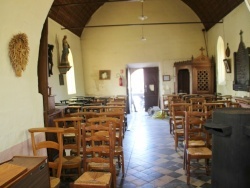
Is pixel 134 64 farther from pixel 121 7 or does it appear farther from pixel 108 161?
pixel 108 161

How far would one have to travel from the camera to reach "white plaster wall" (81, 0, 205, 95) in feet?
32.4

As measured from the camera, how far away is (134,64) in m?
10.4

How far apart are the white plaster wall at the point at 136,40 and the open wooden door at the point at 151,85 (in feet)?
2.48

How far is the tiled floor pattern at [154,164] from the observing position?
333 cm

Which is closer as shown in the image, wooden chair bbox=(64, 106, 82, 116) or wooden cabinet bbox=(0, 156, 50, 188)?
wooden cabinet bbox=(0, 156, 50, 188)

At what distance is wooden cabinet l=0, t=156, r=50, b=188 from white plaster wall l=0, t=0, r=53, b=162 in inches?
20.5

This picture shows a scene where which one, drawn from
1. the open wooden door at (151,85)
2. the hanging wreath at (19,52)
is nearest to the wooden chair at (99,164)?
A: the hanging wreath at (19,52)

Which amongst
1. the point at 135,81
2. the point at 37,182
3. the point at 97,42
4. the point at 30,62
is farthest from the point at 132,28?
the point at 37,182

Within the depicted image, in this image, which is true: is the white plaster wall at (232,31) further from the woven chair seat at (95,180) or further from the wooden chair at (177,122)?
the woven chair seat at (95,180)

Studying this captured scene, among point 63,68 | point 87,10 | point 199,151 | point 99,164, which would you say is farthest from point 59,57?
point 199,151

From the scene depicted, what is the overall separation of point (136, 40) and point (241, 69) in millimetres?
4936

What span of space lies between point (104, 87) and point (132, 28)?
2884 millimetres

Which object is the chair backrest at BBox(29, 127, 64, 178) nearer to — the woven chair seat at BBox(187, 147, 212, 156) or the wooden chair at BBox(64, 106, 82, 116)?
the woven chair seat at BBox(187, 147, 212, 156)

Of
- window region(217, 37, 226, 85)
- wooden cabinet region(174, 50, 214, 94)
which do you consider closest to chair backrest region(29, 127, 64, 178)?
wooden cabinet region(174, 50, 214, 94)
